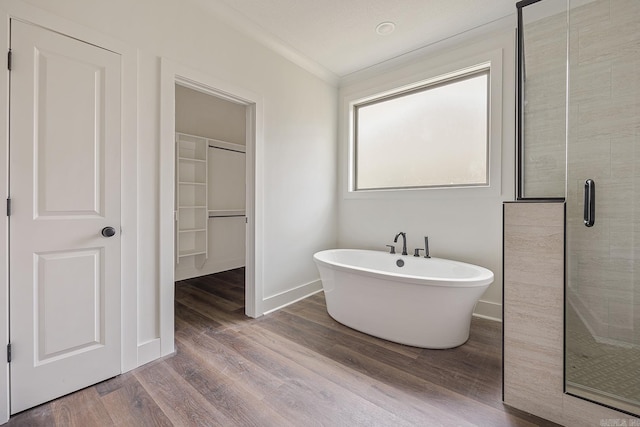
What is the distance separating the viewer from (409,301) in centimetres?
203

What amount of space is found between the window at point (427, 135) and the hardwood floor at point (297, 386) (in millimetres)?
1598

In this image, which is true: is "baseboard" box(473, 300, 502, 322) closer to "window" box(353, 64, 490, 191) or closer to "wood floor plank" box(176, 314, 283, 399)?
"window" box(353, 64, 490, 191)

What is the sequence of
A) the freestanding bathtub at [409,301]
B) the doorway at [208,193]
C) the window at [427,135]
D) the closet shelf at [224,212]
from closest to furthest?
the freestanding bathtub at [409,301] < the window at [427,135] < the doorway at [208,193] < the closet shelf at [224,212]

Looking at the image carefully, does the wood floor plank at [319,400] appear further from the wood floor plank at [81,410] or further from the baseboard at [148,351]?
the wood floor plank at [81,410]

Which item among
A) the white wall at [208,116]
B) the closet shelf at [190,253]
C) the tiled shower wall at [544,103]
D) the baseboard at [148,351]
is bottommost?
the baseboard at [148,351]

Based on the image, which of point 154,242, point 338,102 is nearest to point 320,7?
point 338,102

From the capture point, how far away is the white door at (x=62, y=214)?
1.40m

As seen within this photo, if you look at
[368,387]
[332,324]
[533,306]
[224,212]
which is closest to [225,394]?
[368,387]

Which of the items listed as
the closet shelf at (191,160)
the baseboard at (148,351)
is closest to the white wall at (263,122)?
the baseboard at (148,351)

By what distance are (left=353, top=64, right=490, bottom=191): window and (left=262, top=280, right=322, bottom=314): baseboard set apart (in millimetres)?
1405

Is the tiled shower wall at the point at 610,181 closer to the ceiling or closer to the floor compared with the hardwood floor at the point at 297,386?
closer to the ceiling

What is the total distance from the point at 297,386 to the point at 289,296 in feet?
Result: 4.46

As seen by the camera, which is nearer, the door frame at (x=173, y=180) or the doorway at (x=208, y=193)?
the door frame at (x=173, y=180)

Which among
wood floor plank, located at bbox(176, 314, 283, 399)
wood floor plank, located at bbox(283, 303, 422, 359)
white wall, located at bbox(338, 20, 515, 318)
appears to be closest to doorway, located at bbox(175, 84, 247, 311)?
wood floor plank, located at bbox(283, 303, 422, 359)
